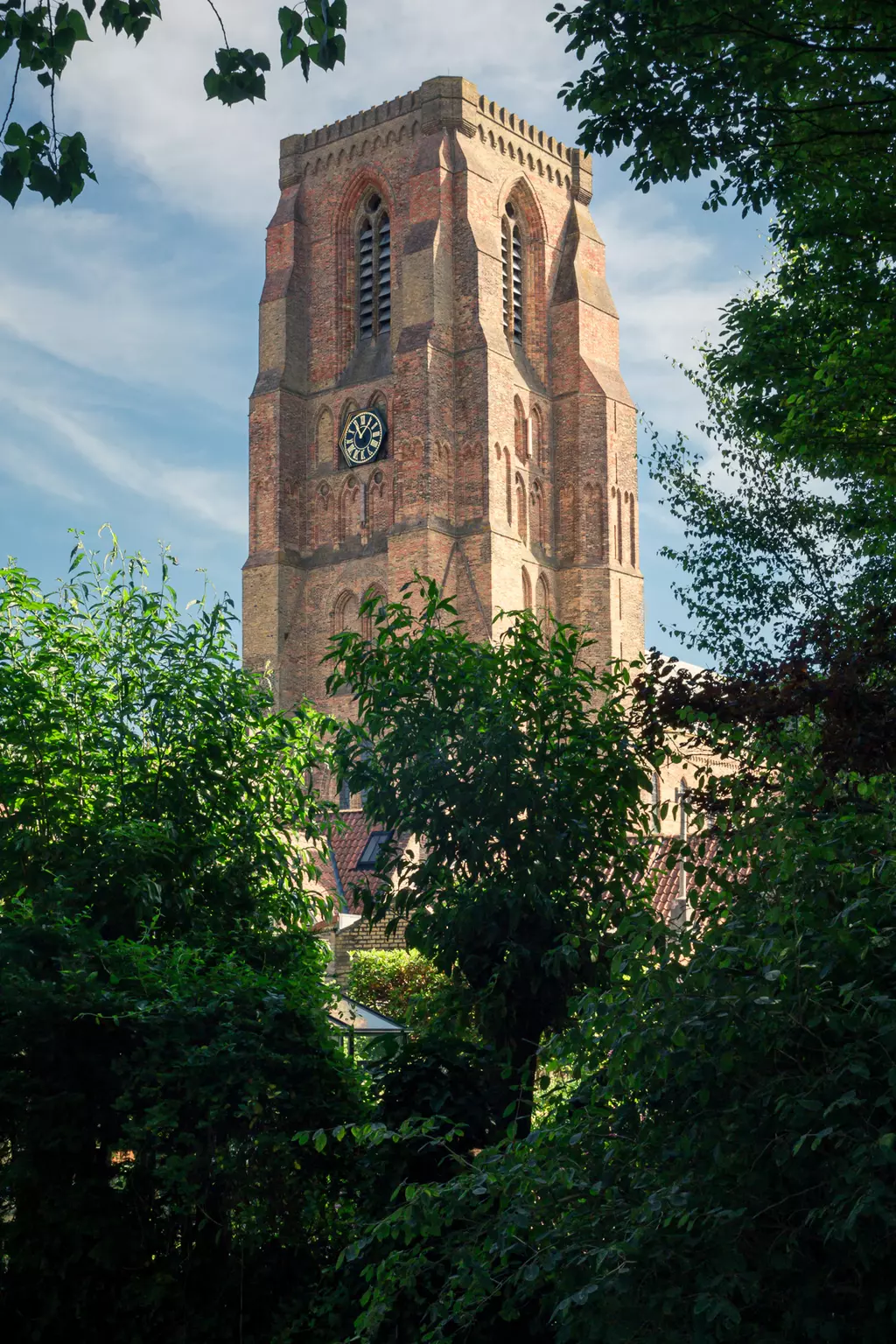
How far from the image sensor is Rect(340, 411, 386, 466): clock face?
55756 millimetres

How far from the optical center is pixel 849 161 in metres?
13.1

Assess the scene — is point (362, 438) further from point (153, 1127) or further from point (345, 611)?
point (153, 1127)

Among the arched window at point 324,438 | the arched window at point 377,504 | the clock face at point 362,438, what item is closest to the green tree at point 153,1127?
the arched window at point 377,504

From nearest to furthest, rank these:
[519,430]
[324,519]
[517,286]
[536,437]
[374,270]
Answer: [519,430] → [536,437] → [324,519] → [517,286] → [374,270]

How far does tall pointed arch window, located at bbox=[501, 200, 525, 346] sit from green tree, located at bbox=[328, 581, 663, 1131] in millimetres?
45769

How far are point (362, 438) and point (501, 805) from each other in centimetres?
4512

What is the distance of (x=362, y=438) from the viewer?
56.1 meters

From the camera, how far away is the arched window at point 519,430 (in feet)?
181

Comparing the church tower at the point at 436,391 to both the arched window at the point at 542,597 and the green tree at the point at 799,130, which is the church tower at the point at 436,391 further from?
the green tree at the point at 799,130

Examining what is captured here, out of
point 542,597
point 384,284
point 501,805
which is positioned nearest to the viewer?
point 501,805

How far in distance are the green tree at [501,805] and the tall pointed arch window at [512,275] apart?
150 feet

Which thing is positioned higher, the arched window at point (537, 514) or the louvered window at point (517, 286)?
the louvered window at point (517, 286)

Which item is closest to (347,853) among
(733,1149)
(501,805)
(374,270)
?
(501,805)

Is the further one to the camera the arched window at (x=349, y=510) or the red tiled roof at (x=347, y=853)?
the arched window at (x=349, y=510)
